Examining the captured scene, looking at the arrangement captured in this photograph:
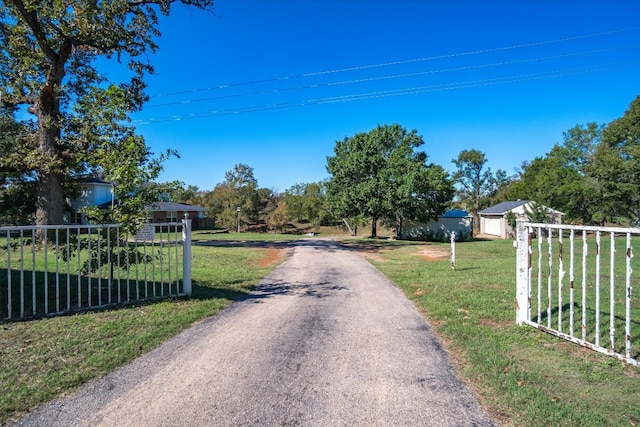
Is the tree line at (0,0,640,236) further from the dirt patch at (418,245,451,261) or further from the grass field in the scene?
the dirt patch at (418,245,451,261)

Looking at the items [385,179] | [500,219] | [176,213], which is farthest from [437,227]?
[176,213]

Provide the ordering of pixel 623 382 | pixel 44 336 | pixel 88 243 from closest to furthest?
1. pixel 623 382
2. pixel 44 336
3. pixel 88 243

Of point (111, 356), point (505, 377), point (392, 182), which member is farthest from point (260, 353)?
point (392, 182)

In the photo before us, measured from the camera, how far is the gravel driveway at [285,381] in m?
2.72

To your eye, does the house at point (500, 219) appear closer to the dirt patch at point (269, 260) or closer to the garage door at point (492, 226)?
the garage door at point (492, 226)

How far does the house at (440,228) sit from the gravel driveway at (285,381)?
30008 millimetres

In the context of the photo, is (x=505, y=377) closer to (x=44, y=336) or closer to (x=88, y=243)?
(x=44, y=336)

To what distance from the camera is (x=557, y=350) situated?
411 centimetres

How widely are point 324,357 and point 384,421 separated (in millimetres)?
1321

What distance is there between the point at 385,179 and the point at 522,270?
920 inches

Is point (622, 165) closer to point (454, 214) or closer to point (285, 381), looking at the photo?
point (454, 214)

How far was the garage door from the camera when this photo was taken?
39344 millimetres

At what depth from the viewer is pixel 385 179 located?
28016mm

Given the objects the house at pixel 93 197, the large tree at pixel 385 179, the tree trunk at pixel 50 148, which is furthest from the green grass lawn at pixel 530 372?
the house at pixel 93 197
